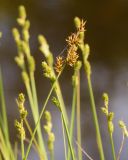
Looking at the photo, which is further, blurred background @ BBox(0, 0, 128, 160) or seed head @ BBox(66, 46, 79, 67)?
blurred background @ BBox(0, 0, 128, 160)

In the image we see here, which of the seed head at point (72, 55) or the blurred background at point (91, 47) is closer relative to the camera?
the seed head at point (72, 55)

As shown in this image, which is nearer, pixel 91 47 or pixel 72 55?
pixel 72 55

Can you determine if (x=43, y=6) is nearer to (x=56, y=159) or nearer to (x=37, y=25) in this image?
(x=37, y=25)

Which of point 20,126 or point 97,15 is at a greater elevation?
point 97,15

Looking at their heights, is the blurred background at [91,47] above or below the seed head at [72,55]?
above

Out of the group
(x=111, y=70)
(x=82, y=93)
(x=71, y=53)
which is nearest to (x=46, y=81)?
(x=82, y=93)

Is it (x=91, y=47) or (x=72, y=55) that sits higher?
(x=91, y=47)

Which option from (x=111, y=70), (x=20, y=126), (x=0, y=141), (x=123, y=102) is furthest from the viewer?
(x=111, y=70)

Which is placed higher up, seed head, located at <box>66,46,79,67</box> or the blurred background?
the blurred background
